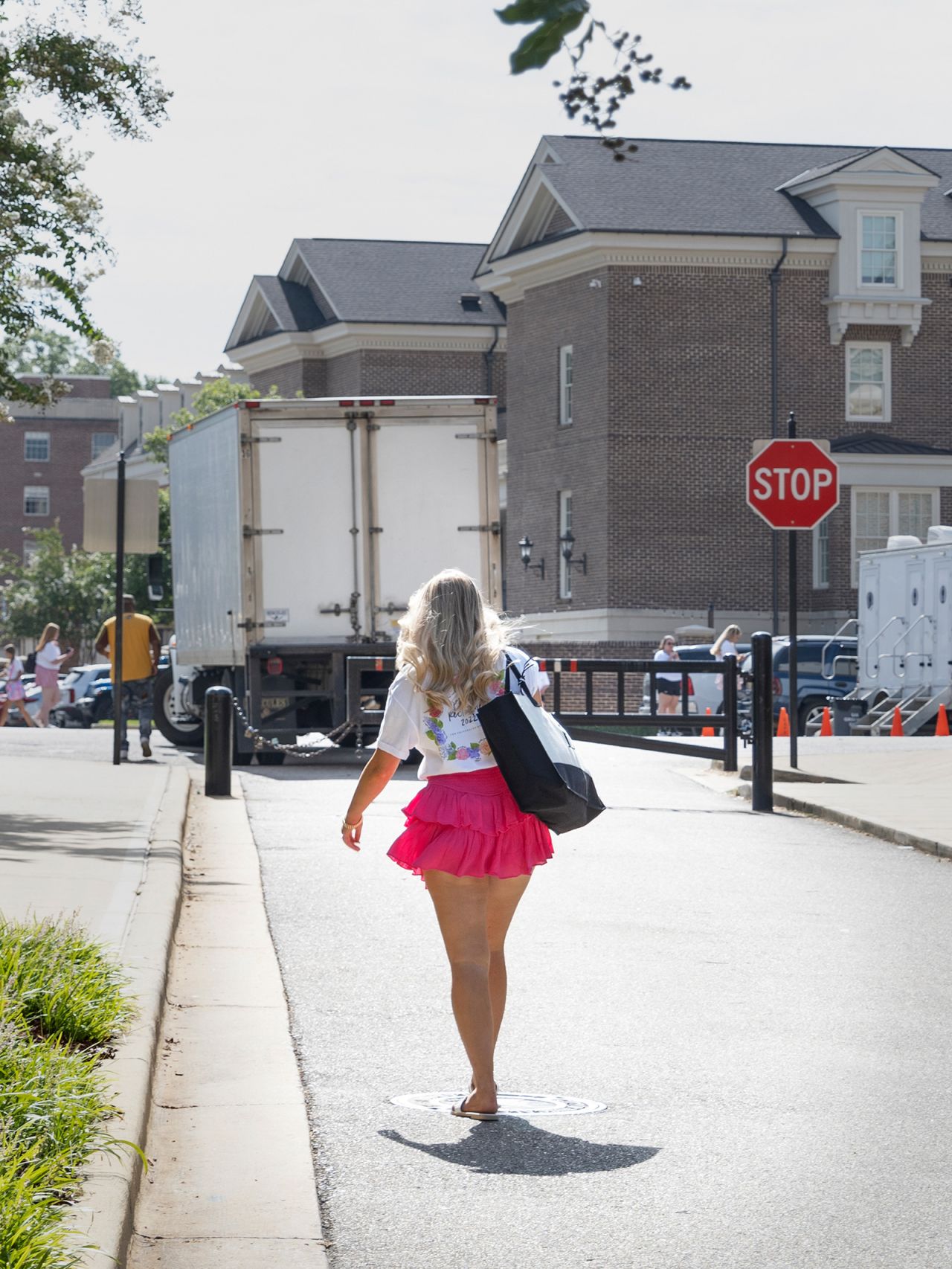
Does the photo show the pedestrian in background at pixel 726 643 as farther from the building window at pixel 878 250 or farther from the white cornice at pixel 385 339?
the white cornice at pixel 385 339

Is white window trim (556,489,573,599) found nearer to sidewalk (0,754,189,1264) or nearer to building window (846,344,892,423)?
building window (846,344,892,423)

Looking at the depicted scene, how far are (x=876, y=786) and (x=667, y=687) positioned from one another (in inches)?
342

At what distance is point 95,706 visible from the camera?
41.3 meters

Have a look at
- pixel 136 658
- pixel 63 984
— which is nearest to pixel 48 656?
pixel 136 658

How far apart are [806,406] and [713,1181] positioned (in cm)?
3982

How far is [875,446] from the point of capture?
43375 millimetres

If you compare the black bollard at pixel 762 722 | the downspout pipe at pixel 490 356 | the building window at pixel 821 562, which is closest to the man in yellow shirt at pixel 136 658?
the black bollard at pixel 762 722

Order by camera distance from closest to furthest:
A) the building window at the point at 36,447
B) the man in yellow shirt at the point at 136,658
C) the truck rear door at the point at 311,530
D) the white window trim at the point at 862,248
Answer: the truck rear door at the point at 311,530
the man in yellow shirt at the point at 136,658
the white window trim at the point at 862,248
the building window at the point at 36,447

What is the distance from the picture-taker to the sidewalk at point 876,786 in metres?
14.7

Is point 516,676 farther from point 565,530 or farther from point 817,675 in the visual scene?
point 565,530

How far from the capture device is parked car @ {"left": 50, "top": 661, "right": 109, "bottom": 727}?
4116cm

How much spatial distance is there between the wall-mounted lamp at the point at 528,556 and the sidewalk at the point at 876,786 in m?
21.2

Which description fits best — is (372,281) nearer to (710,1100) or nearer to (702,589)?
(702,589)

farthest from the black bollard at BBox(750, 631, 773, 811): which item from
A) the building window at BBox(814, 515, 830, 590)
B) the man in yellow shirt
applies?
the building window at BBox(814, 515, 830, 590)
